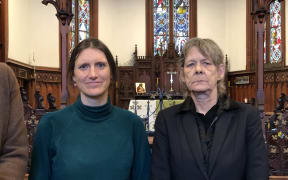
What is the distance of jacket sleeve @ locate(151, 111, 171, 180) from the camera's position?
2.00 metres

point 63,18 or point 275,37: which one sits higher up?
point 275,37

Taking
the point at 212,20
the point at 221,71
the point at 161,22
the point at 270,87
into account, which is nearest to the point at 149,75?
the point at 161,22

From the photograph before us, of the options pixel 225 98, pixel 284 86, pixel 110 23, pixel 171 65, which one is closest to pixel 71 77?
pixel 225 98

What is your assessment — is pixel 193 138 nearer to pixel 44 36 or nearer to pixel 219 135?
pixel 219 135

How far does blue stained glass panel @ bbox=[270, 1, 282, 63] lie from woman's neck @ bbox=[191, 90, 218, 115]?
8898mm

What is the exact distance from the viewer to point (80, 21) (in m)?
11.6

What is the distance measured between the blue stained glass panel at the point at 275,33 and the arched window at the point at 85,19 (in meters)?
5.74

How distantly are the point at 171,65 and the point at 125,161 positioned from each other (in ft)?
31.9

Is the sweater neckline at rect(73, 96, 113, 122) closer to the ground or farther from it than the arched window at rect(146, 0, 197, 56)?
closer to the ground

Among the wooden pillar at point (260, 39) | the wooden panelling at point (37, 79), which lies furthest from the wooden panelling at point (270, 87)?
the wooden panelling at point (37, 79)

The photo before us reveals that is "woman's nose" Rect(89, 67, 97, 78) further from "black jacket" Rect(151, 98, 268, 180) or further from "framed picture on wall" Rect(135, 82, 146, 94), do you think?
"framed picture on wall" Rect(135, 82, 146, 94)

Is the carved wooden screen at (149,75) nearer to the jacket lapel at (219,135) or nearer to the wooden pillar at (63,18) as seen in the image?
the wooden pillar at (63,18)

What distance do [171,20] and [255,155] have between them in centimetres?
1103

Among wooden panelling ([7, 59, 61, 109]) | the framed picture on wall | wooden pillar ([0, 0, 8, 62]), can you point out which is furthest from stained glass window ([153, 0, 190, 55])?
wooden pillar ([0, 0, 8, 62])
